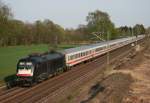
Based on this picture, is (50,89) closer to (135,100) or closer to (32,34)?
(135,100)

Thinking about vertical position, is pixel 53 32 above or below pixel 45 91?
above

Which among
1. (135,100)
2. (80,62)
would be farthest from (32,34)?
(135,100)

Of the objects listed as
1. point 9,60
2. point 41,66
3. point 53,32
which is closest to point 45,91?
point 41,66

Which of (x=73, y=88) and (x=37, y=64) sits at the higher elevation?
(x=37, y=64)

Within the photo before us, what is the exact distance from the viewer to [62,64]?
150ft

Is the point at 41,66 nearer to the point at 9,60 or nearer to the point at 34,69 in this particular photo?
the point at 34,69

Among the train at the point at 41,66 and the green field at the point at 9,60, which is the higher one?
the train at the point at 41,66

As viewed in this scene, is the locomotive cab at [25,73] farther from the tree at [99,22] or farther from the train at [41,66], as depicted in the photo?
the tree at [99,22]

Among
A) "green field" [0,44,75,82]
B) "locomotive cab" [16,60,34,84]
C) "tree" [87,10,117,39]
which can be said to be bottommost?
"green field" [0,44,75,82]

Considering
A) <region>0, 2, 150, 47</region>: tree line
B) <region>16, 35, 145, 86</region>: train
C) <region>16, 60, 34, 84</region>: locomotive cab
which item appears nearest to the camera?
<region>16, 60, 34, 84</region>: locomotive cab

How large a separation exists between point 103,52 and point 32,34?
7531 centimetres

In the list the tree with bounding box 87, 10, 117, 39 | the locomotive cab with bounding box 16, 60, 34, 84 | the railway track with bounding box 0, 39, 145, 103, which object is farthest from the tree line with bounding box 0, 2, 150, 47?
the locomotive cab with bounding box 16, 60, 34, 84

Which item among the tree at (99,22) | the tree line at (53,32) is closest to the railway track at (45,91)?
the tree line at (53,32)

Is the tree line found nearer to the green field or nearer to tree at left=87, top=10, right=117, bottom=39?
tree at left=87, top=10, right=117, bottom=39
